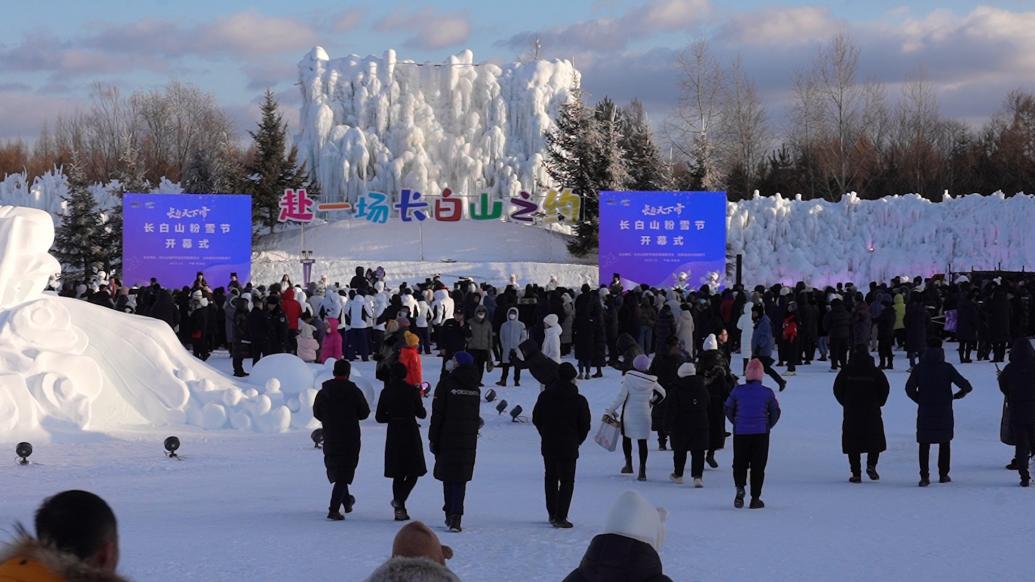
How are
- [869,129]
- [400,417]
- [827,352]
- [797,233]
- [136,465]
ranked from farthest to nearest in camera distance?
1. [869,129]
2. [797,233]
3. [827,352]
4. [136,465]
5. [400,417]

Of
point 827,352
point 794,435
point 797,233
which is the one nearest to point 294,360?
point 794,435

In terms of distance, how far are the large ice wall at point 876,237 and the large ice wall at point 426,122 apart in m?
11.4

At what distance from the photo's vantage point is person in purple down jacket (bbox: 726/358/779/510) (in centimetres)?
1076

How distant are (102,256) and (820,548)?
33.2 m

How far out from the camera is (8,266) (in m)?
16.3

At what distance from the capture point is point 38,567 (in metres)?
2.42

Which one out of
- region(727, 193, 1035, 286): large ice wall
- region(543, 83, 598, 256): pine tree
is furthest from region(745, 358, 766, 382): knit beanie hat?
region(543, 83, 598, 256): pine tree

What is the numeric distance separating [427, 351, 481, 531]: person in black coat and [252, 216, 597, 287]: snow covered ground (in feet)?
90.3

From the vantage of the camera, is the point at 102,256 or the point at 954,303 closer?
the point at 954,303

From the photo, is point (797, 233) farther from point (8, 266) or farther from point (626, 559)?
point (626, 559)

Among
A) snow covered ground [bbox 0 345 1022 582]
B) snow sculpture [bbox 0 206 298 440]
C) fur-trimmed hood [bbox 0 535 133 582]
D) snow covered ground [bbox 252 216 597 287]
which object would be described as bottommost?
snow covered ground [bbox 0 345 1022 582]

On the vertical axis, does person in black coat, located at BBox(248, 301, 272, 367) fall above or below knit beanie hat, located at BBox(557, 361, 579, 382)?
below

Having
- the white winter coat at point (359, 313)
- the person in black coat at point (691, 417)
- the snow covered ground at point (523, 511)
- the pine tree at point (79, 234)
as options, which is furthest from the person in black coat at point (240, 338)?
the pine tree at point (79, 234)

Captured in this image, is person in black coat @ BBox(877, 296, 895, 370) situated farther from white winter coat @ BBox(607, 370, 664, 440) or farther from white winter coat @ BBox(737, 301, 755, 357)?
white winter coat @ BBox(607, 370, 664, 440)
